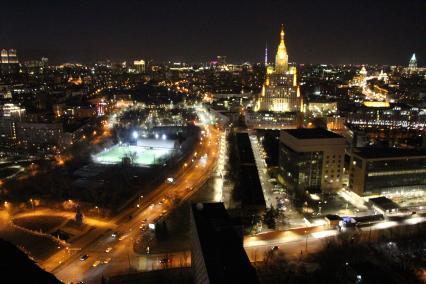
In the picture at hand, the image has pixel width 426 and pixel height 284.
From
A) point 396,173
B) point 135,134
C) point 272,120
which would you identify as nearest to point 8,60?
point 135,134

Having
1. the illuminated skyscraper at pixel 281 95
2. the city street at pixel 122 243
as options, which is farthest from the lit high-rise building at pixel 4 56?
the city street at pixel 122 243

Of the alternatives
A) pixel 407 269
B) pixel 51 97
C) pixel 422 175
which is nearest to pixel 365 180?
pixel 422 175

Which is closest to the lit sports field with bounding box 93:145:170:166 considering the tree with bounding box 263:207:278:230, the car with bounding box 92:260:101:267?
the tree with bounding box 263:207:278:230

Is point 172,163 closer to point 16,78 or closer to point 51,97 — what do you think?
point 51,97

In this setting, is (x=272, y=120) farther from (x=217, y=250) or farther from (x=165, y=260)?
(x=217, y=250)

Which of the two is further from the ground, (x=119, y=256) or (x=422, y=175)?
(x=422, y=175)

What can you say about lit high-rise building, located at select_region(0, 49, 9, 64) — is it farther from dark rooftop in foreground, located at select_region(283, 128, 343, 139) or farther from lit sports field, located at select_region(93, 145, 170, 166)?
dark rooftop in foreground, located at select_region(283, 128, 343, 139)

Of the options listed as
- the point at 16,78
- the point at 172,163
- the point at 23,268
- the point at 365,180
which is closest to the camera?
the point at 23,268

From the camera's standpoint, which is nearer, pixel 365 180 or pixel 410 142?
pixel 365 180
